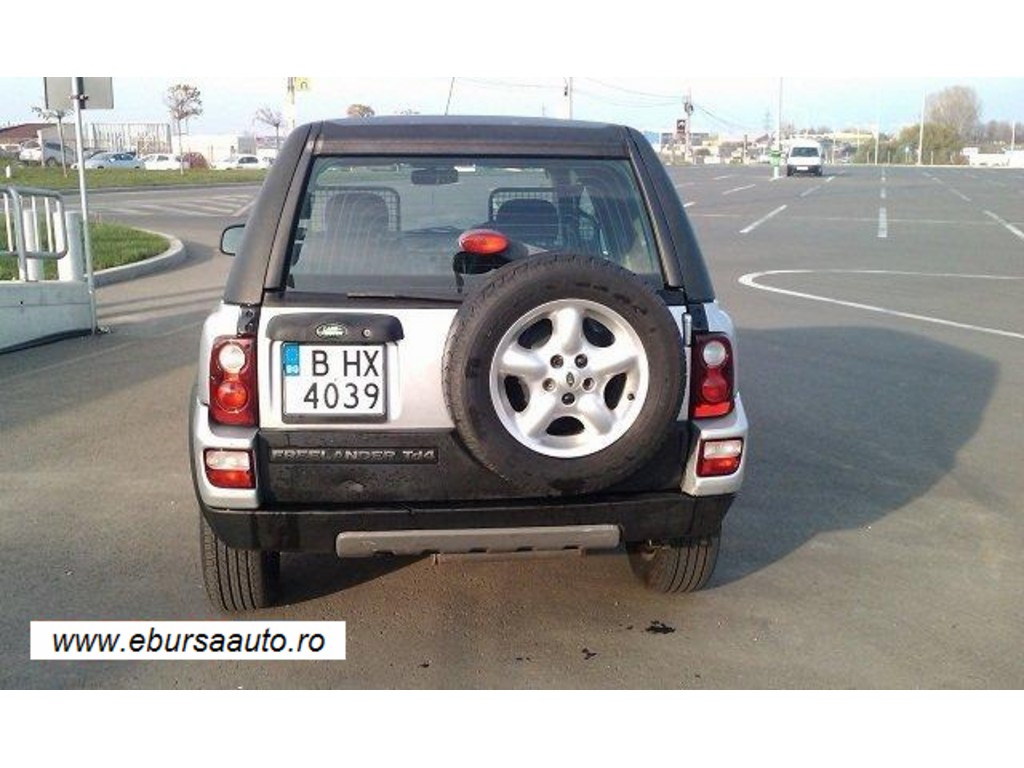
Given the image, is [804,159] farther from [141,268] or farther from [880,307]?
[141,268]

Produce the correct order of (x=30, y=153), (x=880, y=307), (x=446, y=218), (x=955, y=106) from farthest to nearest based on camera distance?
1. (x=955, y=106)
2. (x=30, y=153)
3. (x=880, y=307)
4. (x=446, y=218)

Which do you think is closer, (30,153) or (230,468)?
(230,468)

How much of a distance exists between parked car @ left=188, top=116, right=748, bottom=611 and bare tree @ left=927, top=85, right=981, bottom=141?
128 meters

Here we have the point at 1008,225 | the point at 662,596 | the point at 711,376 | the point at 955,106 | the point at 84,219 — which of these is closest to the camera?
the point at 711,376

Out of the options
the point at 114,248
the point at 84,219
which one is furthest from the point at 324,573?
the point at 114,248

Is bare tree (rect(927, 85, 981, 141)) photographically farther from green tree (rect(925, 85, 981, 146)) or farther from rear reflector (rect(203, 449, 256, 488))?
rear reflector (rect(203, 449, 256, 488))

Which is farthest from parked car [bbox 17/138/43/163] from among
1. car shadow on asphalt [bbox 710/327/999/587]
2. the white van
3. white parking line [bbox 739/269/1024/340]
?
car shadow on asphalt [bbox 710/327/999/587]

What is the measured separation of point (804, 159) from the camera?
183 ft

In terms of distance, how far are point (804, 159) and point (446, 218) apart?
55530 mm

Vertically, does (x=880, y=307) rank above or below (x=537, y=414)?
below

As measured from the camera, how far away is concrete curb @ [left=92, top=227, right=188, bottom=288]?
1243 cm

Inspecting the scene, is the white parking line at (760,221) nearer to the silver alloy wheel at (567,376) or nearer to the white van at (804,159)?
the silver alloy wheel at (567,376)

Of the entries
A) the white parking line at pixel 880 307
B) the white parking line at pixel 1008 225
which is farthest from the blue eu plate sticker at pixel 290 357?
the white parking line at pixel 1008 225

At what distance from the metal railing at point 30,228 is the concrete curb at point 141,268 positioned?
5.79 feet
